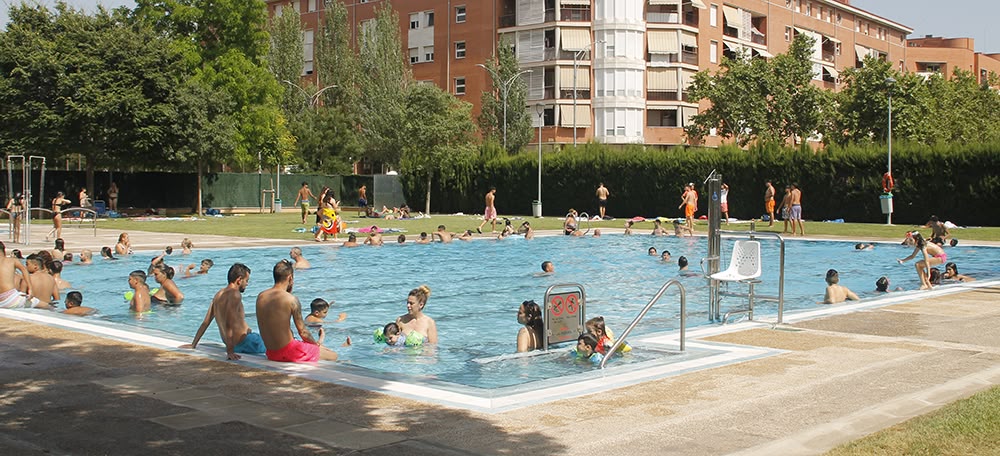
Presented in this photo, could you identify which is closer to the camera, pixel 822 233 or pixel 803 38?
pixel 822 233

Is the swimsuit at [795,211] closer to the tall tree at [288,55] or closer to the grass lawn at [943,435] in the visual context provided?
the grass lawn at [943,435]

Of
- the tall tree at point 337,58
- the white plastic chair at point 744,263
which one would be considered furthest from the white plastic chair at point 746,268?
the tall tree at point 337,58

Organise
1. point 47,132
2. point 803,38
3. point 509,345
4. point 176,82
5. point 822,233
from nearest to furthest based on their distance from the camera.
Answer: point 509,345
point 822,233
point 47,132
point 176,82
point 803,38

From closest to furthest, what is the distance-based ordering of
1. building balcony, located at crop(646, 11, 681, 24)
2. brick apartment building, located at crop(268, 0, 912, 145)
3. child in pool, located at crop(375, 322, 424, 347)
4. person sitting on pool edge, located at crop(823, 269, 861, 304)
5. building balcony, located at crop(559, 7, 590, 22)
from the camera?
1. child in pool, located at crop(375, 322, 424, 347)
2. person sitting on pool edge, located at crop(823, 269, 861, 304)
3. brick apartment building, located at crop(268, 0, 912, 145)
4. building balcony, located at crop(559, 7, 590, 22)
5. building balcony, located at crop(646, 11, 681, 24)

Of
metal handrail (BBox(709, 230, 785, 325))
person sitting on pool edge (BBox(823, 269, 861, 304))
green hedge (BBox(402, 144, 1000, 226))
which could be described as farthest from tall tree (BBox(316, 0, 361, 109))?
metal handrail (BBox(709, 230, 785, 325))

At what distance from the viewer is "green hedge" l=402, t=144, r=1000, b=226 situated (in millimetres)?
40844

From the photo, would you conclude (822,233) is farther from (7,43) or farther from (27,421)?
(7,43)

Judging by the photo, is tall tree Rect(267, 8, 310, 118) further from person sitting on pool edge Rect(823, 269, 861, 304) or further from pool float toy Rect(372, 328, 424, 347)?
pool float toy Rect(372, 328, 424, 347)

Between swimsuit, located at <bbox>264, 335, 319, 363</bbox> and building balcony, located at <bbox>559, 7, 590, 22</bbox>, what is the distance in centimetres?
6210

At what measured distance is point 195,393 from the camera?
8102mm

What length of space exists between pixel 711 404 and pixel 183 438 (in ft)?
13.9

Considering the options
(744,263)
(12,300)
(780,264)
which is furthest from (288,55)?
(780,264)

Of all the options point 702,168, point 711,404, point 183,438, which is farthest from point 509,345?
point 702,168

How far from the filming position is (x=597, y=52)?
69125 millimetres
